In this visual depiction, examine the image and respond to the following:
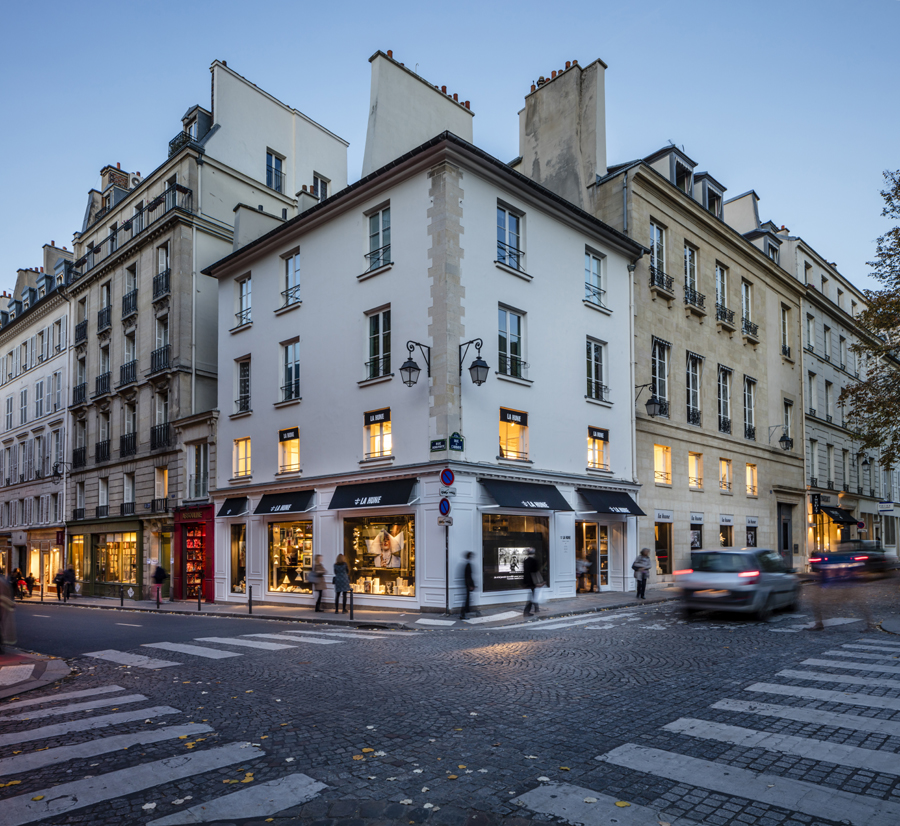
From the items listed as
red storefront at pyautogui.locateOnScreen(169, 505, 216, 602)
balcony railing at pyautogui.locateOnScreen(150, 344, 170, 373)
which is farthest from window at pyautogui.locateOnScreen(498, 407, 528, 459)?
balcony railing at pyautogui.locateOnScreen(150, 344, 170, 373)

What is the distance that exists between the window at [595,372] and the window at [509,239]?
414cm

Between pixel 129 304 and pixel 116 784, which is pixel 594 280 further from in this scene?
pixel 116 784

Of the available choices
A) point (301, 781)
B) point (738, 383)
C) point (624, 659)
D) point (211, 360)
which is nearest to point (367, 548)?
point (624, 659)

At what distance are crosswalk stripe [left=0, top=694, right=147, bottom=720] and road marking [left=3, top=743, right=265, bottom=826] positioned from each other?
2.72 meters

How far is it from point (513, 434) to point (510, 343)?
2.66 metres

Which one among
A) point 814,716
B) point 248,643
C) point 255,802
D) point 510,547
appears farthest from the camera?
point 510,547

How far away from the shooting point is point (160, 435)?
3031 cm

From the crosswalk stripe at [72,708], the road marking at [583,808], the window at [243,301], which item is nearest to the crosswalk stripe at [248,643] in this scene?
the crosswalk stripe at [72,708]

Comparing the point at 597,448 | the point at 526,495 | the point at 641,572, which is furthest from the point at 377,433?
the point at 641,572

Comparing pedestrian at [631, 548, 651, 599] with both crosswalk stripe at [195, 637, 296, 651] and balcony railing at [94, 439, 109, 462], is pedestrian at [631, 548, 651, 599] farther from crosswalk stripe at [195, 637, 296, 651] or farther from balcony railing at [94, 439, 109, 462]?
balcony railing at [94, 439, 109, 462]

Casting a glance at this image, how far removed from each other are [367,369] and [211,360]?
12023 millimetres

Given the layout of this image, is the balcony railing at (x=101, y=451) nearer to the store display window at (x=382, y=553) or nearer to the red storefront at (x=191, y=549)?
the red storefront at (x=191, y=549)

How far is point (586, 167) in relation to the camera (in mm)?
27516

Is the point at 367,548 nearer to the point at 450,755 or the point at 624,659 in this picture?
the point at 624,659
